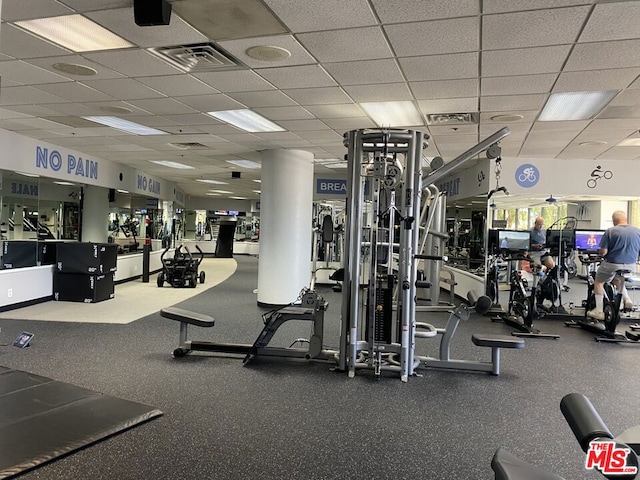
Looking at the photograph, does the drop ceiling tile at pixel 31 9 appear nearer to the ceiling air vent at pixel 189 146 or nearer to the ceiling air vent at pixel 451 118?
the ceiling air vent at pixel 451 118

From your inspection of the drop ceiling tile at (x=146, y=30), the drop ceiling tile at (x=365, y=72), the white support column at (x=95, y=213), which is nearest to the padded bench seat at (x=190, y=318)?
the drop ceiling tile at (x=146, y=30)

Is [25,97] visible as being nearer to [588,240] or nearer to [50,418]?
[50,418]

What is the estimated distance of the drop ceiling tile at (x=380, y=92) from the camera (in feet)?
14.7

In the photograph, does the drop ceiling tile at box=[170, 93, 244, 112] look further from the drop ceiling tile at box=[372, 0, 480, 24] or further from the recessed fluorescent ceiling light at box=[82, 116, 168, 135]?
the drop ceiling tile at box=[372, 0, 480, 24]

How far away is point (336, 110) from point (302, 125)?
935mm

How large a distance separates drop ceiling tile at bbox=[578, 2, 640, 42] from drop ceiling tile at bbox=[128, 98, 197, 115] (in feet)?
13.3

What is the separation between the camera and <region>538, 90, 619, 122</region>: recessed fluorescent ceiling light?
4543 millimetres

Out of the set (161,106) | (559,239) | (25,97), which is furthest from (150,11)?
(559,239)

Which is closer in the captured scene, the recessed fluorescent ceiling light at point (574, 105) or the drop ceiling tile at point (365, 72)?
the drop ceiling tile at point (365, 72)

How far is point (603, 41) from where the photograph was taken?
10.8 ft

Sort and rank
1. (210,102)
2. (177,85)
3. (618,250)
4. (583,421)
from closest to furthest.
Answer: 1. (583,421)
2. (177,85)
3. (210,102)
4. (618,250)

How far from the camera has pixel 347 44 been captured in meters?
3.49

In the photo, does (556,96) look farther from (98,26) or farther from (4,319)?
(4,319)

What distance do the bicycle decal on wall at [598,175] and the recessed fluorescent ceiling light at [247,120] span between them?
5.66 meters
